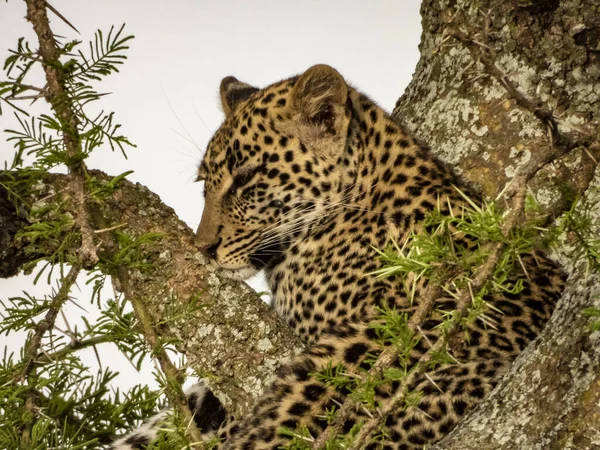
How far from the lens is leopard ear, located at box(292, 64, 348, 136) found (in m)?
4.30

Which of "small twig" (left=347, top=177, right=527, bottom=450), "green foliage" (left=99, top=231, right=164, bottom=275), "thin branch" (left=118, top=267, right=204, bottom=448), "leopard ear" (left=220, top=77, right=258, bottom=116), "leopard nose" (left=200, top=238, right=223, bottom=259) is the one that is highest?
"leopard ear" (left=220, top=77, right=258, bottom=116)

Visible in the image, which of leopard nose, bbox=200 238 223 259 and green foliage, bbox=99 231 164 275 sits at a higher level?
green foliage, bbox=99 231 164 275

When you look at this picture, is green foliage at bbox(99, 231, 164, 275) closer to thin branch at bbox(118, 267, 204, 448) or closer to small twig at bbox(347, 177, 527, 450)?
thin branch at bbox(118, 267, 204, 448)

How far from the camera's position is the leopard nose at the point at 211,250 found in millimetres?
4148

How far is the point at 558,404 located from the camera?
7.68 ft

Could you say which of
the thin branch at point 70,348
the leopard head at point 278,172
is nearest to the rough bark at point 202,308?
the thin branch at point 70,348

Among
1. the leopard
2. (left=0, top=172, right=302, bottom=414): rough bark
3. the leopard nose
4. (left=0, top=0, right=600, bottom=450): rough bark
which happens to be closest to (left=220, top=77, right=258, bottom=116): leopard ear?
the leopard

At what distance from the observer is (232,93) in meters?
5.25

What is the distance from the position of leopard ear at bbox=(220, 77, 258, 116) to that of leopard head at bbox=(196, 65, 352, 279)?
1.62 feet

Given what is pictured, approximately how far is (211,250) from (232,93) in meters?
1.32

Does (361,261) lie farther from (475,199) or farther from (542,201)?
(542,201)

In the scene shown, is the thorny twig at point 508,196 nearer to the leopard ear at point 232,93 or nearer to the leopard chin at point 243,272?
the leopard chin at point 243,272

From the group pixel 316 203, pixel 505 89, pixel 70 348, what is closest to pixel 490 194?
pixel 316 203

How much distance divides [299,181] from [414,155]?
580 mm
